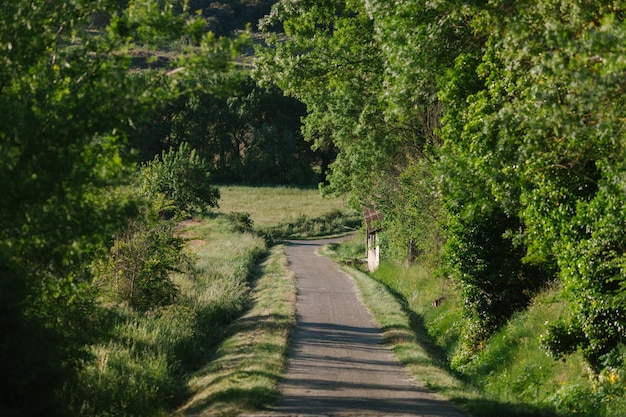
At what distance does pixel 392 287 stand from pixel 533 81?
2077 centimetres

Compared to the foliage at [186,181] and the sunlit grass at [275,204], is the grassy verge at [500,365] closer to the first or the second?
the foliage at [186,181]

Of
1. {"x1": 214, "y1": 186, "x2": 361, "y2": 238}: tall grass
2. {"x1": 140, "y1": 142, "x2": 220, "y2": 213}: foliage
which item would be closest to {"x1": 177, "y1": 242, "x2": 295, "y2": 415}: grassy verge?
{"x1": 140, "y1": 142, "x2": 220, "y2": 213}: foliage

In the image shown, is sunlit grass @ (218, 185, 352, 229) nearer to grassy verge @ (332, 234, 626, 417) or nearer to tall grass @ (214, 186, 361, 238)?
tall grass @ (214, 186, 361, 238)

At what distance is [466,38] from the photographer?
16.6 m

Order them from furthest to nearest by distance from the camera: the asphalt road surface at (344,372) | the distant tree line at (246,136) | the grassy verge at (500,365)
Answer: the distant tree line at (246,136) → the grassy verge at (500,365) → the asphalt road surface at (344,372)

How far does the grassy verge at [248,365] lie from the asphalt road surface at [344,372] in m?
0.34

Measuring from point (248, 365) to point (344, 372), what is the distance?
191 cm

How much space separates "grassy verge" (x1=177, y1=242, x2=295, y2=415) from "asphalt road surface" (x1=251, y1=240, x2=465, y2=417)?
0.34 meters

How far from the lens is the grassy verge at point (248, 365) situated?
470 inches

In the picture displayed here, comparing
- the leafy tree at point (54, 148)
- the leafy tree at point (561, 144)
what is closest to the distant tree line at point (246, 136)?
the leafy tree at point (561, 144)

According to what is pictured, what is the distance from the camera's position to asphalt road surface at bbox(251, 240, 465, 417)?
11898 mm

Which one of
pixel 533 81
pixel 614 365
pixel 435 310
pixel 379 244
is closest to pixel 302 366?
pixel 614 365

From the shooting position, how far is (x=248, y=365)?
15.1 metres

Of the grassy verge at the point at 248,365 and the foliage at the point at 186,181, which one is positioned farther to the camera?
the foliage at the point at 186,181
